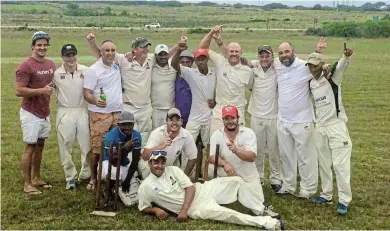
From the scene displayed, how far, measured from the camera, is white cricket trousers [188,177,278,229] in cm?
705

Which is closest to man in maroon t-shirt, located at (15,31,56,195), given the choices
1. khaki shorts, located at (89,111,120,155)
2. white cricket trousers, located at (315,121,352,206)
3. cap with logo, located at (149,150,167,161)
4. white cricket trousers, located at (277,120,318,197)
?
khaki shorts, located at (89,111,120,155)

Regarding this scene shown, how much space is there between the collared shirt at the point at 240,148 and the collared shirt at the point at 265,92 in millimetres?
751

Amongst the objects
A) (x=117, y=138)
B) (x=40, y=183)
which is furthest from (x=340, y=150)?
(x=40, y=183)

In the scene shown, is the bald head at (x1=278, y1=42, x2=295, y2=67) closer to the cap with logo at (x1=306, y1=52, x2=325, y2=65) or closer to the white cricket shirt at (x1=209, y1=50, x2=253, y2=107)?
the cap with logo at (x1=306, y1=52, x2=325, y2=65)

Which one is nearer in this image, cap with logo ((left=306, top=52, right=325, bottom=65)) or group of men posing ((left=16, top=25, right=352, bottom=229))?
group of men posing ((left=16, top=25, right=352, bottom=229))

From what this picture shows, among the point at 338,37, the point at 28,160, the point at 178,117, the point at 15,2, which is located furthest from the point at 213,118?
the point at 15,2

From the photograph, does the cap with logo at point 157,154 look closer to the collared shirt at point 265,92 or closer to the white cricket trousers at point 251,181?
the white cricket trousers at point 251,181

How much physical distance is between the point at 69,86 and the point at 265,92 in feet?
9.74

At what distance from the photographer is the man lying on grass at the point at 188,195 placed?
23.5ft

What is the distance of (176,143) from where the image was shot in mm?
7848

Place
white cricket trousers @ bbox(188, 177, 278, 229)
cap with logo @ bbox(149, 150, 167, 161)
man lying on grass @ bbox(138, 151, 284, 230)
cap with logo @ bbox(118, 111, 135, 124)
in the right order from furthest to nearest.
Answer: cap with logo @ bbox(118, 111, 135, 124) → cap with logo @ bbox(149, 150, 167, 161) → man lying on grass @ bbox(138, 151, 284, 230) → white cricket trousers @ bbox(188, 177, 278, 229)

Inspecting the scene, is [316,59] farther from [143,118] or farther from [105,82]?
[105,82]

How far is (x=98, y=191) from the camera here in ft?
24.9

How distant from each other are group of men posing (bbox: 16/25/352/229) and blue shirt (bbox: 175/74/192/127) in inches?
0.6
